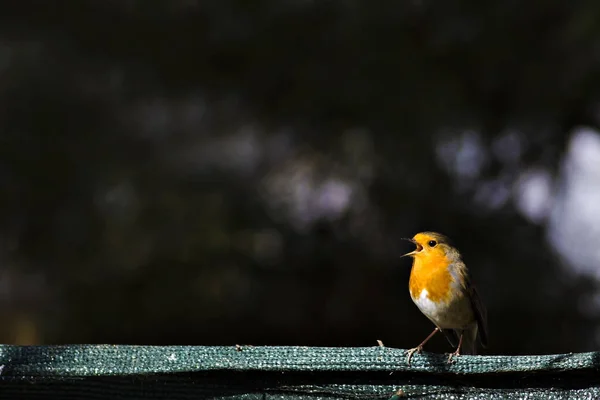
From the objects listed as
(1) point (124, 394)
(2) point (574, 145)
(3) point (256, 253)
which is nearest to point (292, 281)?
(3) point (256, 253)

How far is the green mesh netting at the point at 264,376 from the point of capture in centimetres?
173

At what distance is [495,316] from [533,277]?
406 mm

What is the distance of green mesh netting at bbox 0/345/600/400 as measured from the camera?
1.73 metres

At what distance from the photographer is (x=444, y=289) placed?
8.20 feet

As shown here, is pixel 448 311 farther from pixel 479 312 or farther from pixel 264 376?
pixel 264 376

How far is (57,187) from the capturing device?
18.1 feet

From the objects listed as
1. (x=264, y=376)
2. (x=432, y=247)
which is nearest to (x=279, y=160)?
(x=432, y=247)

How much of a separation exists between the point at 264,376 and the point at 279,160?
4.38m

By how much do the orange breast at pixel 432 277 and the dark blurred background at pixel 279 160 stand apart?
2905 millimetres

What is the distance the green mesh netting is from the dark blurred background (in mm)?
3724

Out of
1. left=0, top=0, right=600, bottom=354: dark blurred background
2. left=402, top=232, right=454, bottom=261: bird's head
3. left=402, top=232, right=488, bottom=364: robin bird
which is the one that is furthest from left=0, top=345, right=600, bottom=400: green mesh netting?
left=0, top=0, right=600, bottom=354: dark blurred background

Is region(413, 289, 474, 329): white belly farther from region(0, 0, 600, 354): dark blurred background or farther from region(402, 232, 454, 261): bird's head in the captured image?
region(0, 0, 600, 354): dark blurred background

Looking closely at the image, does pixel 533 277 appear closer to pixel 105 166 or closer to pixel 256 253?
pixel 256 253

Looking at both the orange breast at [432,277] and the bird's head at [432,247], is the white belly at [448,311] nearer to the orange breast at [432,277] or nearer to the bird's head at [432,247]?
the orange breast at [432,277]
